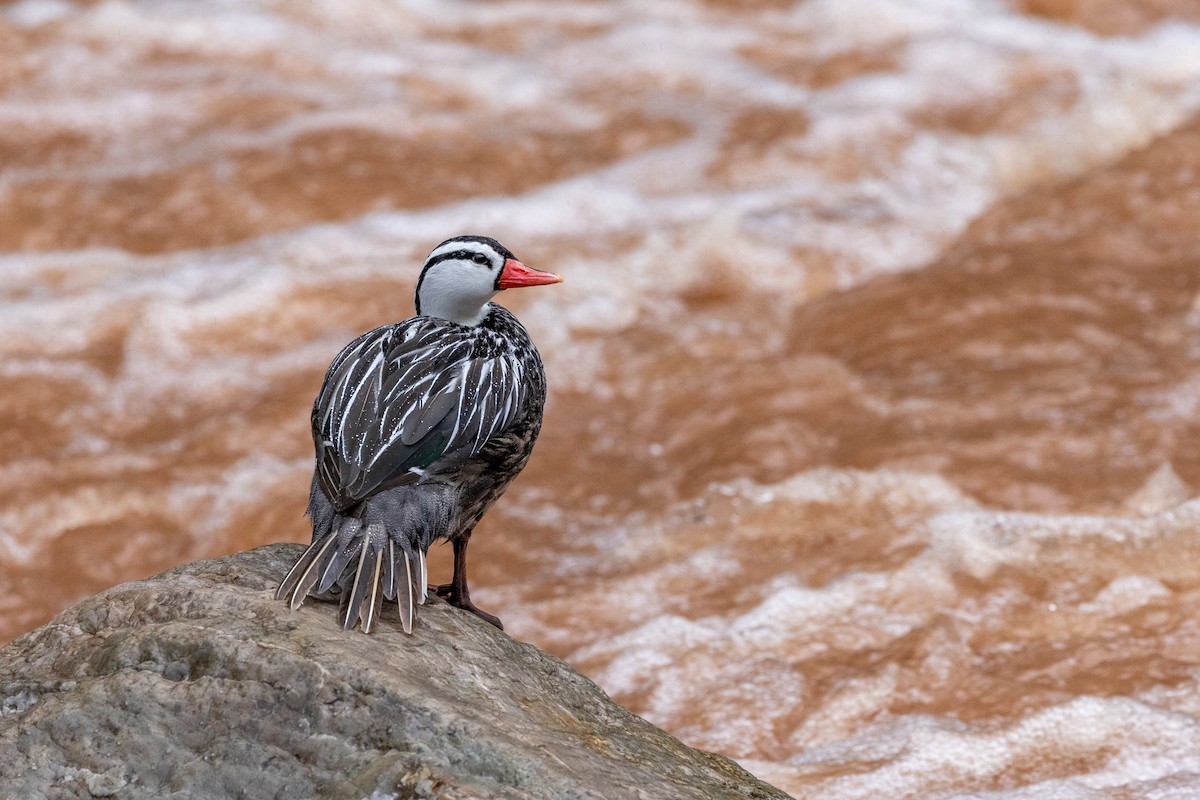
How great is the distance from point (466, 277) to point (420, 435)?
0.96 meters

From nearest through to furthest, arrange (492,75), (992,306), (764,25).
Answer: (992,306) < (492,75) < (764,25)

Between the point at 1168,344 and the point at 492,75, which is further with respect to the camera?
the point at 492,75

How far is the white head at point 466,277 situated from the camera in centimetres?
520

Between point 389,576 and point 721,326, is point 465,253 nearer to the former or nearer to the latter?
point 389,576

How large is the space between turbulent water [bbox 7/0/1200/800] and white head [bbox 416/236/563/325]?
1.83m

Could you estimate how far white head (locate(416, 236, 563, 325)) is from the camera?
520 cm

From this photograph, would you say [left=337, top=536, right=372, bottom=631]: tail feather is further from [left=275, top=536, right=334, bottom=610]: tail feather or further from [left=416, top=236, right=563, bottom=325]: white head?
[left=416, top=236, right=563, bottom=325]: white head

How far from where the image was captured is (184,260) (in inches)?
376

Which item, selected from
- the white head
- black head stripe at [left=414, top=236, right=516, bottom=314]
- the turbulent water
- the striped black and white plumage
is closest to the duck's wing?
the striped black and white plumage

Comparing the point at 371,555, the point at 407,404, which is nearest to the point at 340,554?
the point at 371,555

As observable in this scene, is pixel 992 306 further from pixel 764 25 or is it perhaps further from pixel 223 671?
pixel 223 671

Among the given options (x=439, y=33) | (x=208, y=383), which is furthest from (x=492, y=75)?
(x=208, y=383)

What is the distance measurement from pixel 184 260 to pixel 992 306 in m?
5.07

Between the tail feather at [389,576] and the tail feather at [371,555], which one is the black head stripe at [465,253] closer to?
the tail feather at [371,555]
